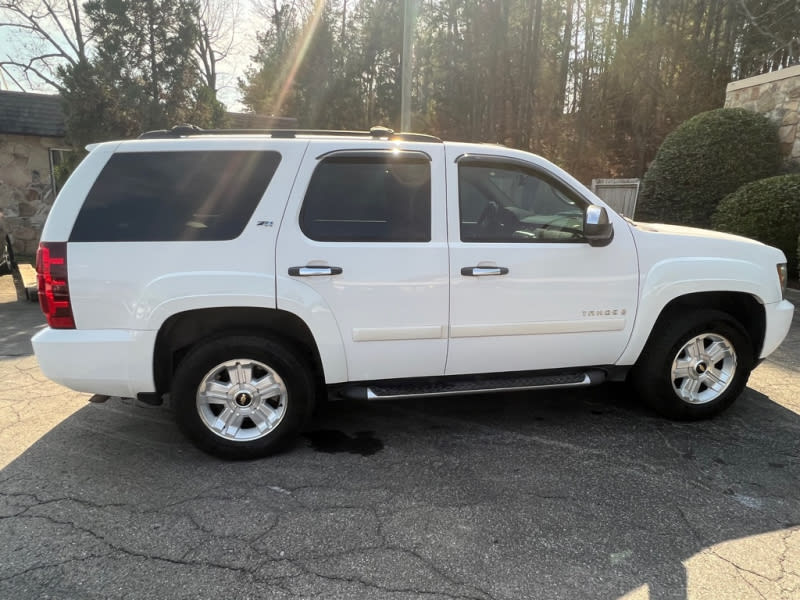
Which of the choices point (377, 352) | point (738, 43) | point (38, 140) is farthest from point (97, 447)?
point (738, 43)

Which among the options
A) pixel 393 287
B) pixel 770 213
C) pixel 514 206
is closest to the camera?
pixel 393 287

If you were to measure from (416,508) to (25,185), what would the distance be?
14.4 meters

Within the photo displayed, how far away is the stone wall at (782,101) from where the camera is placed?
8711 millimetres

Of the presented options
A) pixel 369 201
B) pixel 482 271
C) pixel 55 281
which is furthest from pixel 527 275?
pixel 55 281

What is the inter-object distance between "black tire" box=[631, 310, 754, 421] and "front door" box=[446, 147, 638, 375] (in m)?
0.30

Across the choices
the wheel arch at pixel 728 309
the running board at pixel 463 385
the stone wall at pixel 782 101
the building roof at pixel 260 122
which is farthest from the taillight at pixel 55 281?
the building roof at pixel 260 122

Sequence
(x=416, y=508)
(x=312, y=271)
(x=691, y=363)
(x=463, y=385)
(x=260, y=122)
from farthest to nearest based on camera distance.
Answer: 1. (x=260, y=122)
2. (x=691, y=363)
3. (x=463, y=385)
4. (x=312, y=271)
5. (x=416, y=508)

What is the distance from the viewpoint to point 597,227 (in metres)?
3.38

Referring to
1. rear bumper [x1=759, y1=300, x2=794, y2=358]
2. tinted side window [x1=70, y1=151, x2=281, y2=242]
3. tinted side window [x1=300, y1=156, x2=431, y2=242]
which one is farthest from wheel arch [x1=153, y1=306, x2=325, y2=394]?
rear bumper [x1=759, y1=300, x2=794, y2=358]

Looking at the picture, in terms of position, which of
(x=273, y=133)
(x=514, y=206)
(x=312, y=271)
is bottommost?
(x=312, y=271)

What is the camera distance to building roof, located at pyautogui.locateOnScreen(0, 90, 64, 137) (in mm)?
12655

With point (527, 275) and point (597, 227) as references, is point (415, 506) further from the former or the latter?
point (597, 227)

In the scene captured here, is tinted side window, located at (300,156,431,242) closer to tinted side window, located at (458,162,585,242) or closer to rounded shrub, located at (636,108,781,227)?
tinted side window, located at (458,162,585,242)

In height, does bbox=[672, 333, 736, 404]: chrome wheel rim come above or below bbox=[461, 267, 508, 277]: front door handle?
below
